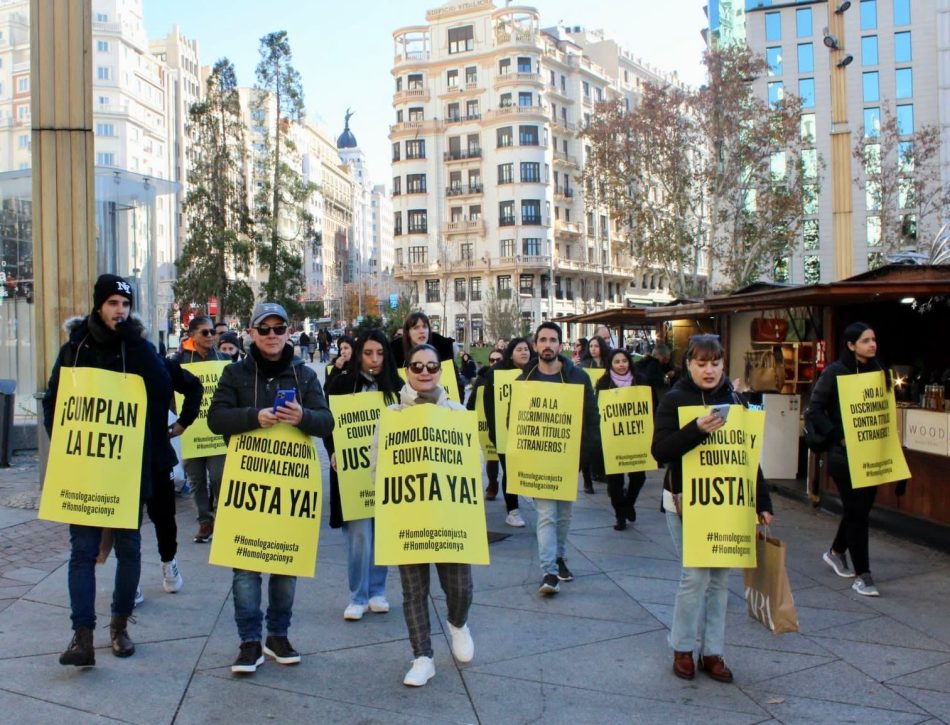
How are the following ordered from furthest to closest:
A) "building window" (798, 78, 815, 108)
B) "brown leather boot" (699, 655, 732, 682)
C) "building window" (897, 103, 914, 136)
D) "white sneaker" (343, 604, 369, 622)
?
"building window" (798, 78, 815, 108) → "building window" (897, 103, 914, 136) → "white sneaker" (343, 604, 369, 622) → "brown leather boot" (699, 655, 732, 682)

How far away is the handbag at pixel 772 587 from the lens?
196 inches

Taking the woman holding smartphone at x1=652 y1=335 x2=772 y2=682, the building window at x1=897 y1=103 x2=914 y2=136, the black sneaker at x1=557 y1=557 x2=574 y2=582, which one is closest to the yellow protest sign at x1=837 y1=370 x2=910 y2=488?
the woman holding smartphone at x1=652 y1=335 x2=772 y2=682

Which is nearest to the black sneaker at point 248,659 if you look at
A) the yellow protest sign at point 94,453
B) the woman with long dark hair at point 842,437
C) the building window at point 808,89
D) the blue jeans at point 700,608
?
the yellow protest sign at point 94,453

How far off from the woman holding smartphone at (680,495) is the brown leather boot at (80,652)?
125 inches

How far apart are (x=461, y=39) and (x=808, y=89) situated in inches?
1201

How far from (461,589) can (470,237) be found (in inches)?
3047

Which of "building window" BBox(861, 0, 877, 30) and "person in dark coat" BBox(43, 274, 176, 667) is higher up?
"building window" BBox(861, 0, 877, 30)

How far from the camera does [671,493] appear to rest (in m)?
5.14

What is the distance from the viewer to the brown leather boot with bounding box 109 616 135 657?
5.21 meters

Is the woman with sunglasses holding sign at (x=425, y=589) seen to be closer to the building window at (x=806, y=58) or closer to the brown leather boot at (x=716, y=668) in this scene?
the brown leather boot at (x=716, y=668)

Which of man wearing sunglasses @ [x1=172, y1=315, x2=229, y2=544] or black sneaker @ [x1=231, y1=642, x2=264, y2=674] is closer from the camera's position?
black sneaker @ [x1=231, y1=642, x2=264, y2=674]

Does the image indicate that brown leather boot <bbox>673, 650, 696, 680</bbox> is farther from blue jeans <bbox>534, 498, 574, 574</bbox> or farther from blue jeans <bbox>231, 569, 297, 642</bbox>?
blue jeans <bbox>231, 569, 297, 642</bbox>

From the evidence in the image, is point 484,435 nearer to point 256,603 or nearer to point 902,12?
point 256,603

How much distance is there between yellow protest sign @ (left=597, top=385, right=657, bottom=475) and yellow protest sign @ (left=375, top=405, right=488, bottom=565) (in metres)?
4.36
